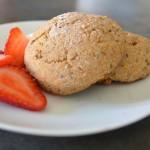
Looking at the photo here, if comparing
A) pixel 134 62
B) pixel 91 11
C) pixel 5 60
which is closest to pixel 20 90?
pixel 5 60

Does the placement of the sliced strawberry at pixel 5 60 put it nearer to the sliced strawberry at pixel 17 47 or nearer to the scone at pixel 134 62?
the sliced strawberry at pixel 17 47

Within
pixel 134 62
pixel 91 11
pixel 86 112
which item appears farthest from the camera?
pixel 91 11

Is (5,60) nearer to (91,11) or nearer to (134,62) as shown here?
(134,62)

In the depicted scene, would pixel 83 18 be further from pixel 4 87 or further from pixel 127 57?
pixel 4 87

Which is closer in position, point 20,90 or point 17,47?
point 20,90

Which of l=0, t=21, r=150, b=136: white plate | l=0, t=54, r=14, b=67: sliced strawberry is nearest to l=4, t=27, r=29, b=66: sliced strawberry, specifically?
l=0, t=54, r=14, b=67: sliced strawberry
